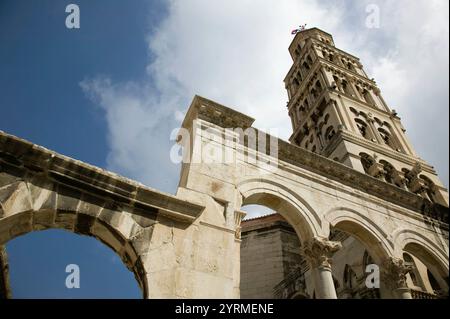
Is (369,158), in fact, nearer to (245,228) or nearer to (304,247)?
(245,228)

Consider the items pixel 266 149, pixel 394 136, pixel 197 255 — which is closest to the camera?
pixel 197 255

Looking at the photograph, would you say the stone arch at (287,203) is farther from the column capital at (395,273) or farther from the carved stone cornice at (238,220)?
the column capital at (395,273)

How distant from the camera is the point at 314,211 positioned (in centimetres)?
916

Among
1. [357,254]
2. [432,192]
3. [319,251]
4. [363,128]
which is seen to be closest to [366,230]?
[319,251]

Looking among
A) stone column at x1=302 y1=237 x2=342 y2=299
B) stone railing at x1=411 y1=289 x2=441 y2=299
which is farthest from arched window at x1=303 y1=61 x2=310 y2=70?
stone column at x1=302 y1=237 x2=342 y2=299

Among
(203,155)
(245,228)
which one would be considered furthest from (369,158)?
(203,155)

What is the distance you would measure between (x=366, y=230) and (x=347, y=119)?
13.9 metres

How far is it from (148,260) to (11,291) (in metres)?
5.61

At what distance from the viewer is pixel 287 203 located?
9.02 metres

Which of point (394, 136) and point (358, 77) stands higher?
point (358, 77)

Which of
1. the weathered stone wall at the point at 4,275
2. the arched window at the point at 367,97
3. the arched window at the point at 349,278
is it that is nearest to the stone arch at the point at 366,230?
the arched window at the point at 349,278

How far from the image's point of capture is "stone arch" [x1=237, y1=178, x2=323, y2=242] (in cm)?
876

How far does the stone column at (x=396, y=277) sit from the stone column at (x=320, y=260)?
1.89 m

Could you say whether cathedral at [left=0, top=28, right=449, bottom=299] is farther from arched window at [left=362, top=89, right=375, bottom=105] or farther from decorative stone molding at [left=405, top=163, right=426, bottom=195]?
arched window at [left=362, top=89, right=375, bottom=105]
